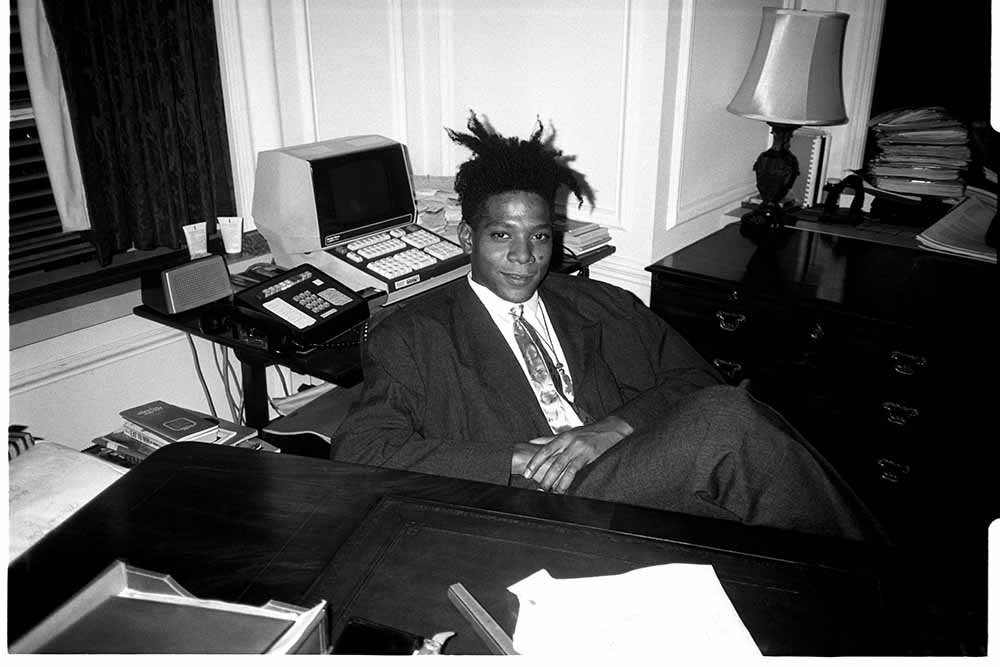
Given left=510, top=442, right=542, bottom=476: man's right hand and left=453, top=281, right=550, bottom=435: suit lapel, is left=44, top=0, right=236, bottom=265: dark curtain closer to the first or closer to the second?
left=453, top=281, right=550, bottom=435: suit lapel

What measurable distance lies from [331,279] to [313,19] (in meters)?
1.01

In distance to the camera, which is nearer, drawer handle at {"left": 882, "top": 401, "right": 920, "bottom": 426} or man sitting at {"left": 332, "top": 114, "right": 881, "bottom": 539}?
man sitting at {"left": 332, "top": 114, "right": 881, "bottom": 539}

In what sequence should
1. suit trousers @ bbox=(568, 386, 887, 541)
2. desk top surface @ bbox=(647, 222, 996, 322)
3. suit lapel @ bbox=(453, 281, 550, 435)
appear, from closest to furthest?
suit trousers @ bbox=(568, 386, 887, 541)
suit lapel @ bbox=(453, 281, 550, 435)
desk top surface @ bbox=(647, 222, 996, 322)

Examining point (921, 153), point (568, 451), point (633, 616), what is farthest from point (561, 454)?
point (921, 153)

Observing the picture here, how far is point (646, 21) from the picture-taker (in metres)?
2.31

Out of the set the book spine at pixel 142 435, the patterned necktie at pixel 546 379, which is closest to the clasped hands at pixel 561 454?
the patterned necktie at pixel 546 379

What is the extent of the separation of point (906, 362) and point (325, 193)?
1.62 metres

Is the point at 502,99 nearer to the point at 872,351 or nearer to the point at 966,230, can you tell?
the point at 872,351

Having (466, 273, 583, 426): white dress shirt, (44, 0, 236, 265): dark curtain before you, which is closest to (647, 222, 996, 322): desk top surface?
(466, 273, 583, 426): white dress shirt

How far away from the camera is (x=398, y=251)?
2.20m

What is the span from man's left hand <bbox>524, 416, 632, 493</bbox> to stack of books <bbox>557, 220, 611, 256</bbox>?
98cm

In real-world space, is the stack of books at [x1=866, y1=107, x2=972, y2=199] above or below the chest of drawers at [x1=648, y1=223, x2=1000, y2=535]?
above

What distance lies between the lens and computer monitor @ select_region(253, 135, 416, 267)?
2.13 m

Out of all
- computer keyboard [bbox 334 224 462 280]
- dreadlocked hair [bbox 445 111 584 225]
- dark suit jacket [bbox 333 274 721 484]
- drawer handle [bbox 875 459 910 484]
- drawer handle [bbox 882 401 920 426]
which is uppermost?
dreadlocked hair [bbox 445 111 584 225]
